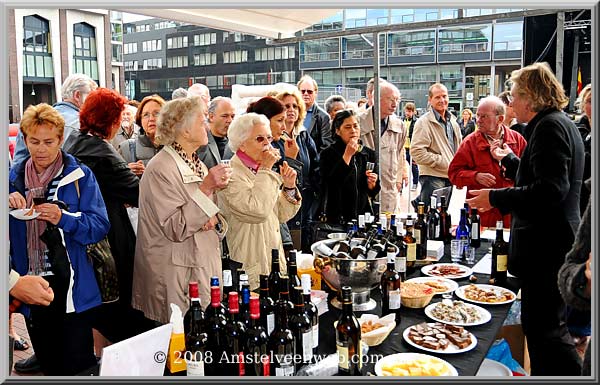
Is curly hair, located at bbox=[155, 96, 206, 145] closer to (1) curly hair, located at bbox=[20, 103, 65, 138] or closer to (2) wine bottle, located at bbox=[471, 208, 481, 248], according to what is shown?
(1) curly hair, located at bbox=[20, 103, 65, 138]

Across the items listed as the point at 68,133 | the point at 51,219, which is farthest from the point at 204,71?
the point at 51,219

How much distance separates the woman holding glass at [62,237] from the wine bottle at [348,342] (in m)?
1.12

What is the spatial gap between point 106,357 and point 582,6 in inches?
59.5

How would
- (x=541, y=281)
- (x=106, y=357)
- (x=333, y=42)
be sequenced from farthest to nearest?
(x=333, y=42) → (x=541, y=281) → (x=106, y=357)

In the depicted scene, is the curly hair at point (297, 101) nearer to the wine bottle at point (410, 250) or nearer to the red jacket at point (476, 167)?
the red jacket at point (476, 167)

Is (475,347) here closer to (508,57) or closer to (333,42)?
(333,42)

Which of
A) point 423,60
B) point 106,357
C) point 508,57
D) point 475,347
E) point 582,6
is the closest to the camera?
point 106,357

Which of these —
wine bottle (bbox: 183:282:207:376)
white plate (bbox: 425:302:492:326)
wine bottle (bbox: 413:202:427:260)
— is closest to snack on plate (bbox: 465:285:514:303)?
white plate (bbox: 425:302:492:326)

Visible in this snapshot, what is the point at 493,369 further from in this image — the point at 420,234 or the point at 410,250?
the point at 420,234

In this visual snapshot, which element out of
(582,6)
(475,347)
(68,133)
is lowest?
(475,347)

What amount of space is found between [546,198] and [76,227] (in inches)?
74.6

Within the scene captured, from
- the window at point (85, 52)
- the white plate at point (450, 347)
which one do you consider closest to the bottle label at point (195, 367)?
the white plate at point (450, 347)

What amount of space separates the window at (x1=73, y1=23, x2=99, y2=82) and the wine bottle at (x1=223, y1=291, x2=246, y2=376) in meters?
A: 2.69

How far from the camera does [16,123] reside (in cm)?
222
